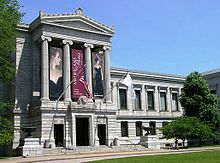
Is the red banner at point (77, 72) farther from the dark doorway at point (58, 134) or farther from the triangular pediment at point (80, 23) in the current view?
the dark doorway at point (58, 134)

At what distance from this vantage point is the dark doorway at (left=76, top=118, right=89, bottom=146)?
50781 millimetres

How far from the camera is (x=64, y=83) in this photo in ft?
165

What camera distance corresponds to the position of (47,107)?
155 ft

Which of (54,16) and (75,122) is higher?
(54,16)

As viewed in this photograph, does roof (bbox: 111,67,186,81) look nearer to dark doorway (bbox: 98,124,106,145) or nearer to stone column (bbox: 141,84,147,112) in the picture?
stone column (bbox: 141,84,147,112)

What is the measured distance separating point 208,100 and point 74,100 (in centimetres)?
2215

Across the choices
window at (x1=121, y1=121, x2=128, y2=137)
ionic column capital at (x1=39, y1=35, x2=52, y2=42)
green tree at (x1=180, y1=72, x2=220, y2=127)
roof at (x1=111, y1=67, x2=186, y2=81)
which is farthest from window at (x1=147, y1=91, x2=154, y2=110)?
ionic column capital at (x1=39, y1=35, x2=52, y2=42)

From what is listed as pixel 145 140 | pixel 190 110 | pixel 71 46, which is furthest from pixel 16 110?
pixel 190 110

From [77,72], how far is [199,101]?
20745 millimetres

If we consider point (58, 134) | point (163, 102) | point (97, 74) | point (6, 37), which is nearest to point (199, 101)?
point (163, 102)

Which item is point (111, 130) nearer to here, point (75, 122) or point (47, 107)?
point (75, 122)

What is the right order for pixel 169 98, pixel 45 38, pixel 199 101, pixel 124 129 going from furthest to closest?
pixel 169 98 → pixel 124 129 → pixel 199 101 → pixel 45 38

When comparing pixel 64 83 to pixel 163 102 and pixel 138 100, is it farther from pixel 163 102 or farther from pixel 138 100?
pixel 163 102

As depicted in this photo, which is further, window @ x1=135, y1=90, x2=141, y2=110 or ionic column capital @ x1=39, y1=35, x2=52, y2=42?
window @ x1=135, y1=90, x2=141, y2=110
